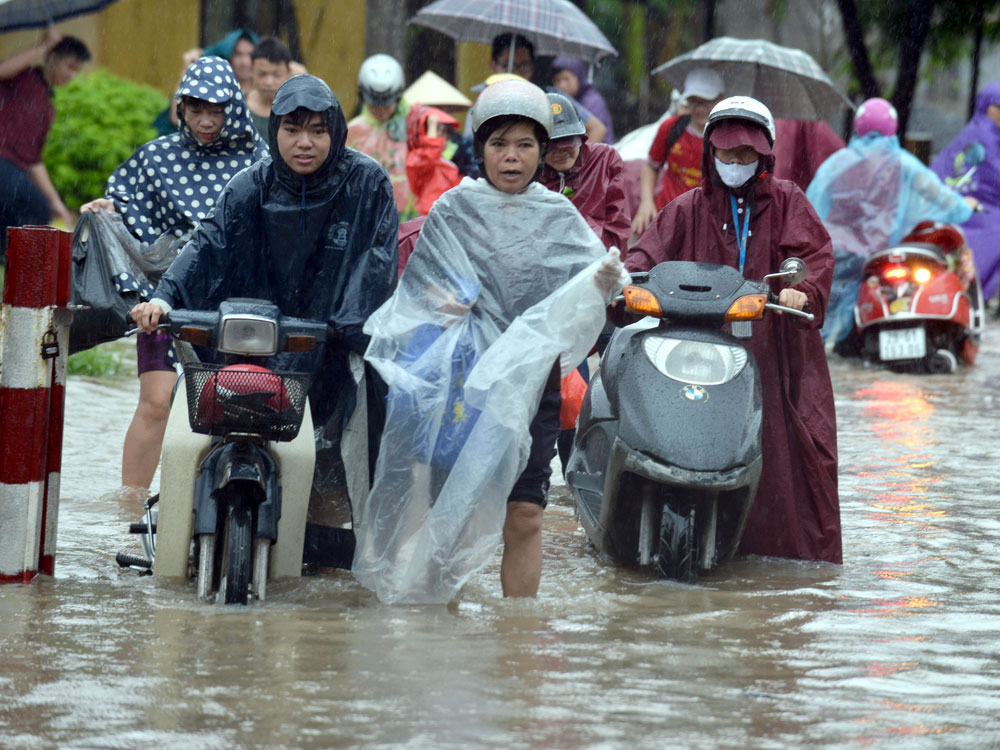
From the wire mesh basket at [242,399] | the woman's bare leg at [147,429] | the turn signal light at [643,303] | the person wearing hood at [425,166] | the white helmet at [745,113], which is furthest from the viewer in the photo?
the person wearing hood at [425,166]

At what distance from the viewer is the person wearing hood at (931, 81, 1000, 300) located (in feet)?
48.2

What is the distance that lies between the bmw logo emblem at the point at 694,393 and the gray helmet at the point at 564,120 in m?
1.77

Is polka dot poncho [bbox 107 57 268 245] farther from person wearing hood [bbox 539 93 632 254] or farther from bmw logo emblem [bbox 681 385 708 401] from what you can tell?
bmw logo emblem [bbox 681 385 708 401]

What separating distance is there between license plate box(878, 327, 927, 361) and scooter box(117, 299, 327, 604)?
7.78 meters

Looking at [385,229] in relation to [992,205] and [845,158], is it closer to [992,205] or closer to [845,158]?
[845,158]

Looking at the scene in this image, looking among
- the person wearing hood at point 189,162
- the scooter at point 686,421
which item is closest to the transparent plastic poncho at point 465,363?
the scooter at point 686,421

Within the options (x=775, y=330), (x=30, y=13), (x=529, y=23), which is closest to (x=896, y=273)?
(x=529, y=23)

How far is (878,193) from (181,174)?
7303 millimetres

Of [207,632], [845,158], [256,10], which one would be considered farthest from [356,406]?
[256,10]

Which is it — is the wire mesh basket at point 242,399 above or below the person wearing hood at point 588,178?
below

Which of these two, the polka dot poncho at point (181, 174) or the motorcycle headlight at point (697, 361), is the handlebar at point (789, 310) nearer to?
the motorcycle headlight at point (697, 361)

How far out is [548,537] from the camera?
6.71 m

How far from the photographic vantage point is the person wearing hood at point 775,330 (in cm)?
609

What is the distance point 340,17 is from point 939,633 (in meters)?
18.2
